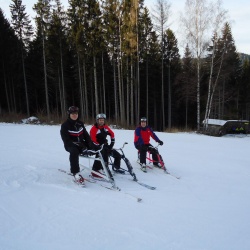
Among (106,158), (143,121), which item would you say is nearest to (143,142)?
(143,121)

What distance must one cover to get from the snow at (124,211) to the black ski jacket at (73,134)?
0.91 metres

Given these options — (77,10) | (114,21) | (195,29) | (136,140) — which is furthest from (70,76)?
(136,140)

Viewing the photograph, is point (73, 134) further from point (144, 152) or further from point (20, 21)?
point (20, 21)

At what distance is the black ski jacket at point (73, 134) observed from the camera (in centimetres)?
594

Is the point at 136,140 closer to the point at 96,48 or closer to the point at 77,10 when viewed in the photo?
the point at 96,48

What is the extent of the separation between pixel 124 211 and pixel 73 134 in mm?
2555

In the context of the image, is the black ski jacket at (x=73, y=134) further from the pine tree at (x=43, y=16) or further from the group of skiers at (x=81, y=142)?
the pine tree at (x=43, y=16)

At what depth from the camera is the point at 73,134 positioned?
6.14 metres

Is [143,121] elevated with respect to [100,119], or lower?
lower

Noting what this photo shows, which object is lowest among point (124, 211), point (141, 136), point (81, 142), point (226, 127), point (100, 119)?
point (226, 127)

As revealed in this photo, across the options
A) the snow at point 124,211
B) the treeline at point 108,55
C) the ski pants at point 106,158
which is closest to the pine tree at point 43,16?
the treeline at point 108,55

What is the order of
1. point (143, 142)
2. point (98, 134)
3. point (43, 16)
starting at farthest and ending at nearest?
point (43, 16), point (143, 142), point (98, 134)

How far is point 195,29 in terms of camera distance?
20.2m

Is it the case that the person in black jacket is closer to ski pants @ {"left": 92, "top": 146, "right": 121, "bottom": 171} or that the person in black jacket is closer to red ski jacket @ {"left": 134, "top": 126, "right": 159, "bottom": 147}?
ski pants @ {"left": 92, "top": 146, "right": 121, "bottom": 171}
